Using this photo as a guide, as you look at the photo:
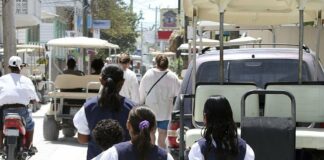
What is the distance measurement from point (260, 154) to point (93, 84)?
8642 mm

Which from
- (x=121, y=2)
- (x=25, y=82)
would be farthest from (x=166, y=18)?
(x=25, y=82)

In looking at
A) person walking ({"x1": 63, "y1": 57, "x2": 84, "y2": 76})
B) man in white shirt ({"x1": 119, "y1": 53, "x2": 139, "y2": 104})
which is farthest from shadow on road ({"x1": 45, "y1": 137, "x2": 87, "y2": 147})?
man in white shirt ({"x1": 119, "y1": 53, "x2": 139, "y2": 104})

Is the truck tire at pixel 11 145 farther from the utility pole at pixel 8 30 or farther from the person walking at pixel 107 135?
the utility pole at pixel 8 30

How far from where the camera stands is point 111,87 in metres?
5.50

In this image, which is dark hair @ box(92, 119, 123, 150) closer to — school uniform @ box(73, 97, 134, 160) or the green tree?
school uniform @ box(73, 97, 134, 160)

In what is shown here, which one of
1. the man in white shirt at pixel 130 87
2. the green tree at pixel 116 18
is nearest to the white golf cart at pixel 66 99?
the man in white shirt at pixel 130 87

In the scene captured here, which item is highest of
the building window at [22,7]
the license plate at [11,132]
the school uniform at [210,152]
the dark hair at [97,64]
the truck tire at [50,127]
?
the building window at [22,7]

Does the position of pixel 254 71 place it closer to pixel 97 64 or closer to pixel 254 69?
pixel 254 69

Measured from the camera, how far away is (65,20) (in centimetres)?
5784

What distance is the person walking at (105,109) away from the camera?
5410 millimetres

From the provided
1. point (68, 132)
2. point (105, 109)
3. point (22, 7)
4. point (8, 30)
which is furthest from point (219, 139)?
point (22, 7)

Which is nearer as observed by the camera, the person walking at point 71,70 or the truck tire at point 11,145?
the truck tire at point 11,145

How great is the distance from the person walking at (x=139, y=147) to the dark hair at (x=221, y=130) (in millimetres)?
341

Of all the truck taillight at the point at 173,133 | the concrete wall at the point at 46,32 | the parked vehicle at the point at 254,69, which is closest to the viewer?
the truck taillight at the point at 173,133
